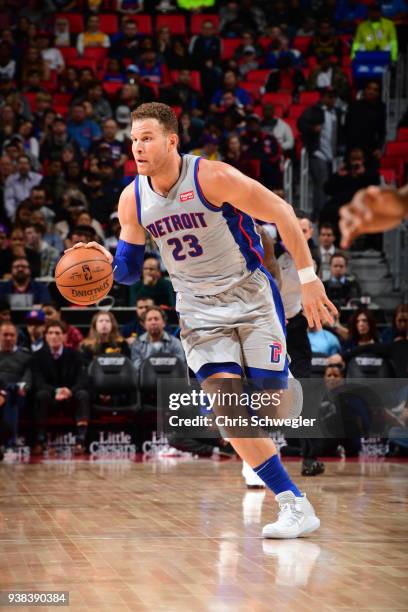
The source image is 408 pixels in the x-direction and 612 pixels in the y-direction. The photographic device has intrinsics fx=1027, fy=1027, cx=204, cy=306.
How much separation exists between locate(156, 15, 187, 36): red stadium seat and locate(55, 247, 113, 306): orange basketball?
519 inches

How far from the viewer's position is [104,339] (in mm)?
10430

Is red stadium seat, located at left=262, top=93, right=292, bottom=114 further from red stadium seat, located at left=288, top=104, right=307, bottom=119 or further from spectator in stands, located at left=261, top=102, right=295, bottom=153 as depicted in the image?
spectator in stands, located at left=261, top=102, right=295, bottom=153

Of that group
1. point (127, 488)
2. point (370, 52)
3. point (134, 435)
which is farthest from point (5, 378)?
point (370, 52)

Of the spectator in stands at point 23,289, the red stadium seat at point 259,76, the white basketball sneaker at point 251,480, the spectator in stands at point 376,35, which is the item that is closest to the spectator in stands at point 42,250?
the spectator in stands at point 23,289

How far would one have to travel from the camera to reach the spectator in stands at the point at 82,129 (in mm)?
14875

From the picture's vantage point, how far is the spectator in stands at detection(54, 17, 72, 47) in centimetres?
1705

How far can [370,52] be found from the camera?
52.7ft

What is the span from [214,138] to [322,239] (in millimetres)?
3187

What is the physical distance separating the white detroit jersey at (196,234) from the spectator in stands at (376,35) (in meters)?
11.8

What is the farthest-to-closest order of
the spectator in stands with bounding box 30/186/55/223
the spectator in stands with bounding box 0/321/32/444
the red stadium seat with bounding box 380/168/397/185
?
1. the red stadium seat with bounding box 380/168/397/185
2. the spectator in stands with bounding box 30/186/55/223
3. the spectator in stands with bounding box 0/321/32/444

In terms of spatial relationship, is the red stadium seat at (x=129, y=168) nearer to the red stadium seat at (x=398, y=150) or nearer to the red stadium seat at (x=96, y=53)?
the red stadium seat at (x=96, y=53)

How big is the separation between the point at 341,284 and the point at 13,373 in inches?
147

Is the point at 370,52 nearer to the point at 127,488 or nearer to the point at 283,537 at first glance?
the point at 127,488

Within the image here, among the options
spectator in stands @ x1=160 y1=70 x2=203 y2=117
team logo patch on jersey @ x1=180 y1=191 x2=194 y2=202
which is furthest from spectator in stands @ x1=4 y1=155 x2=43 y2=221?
team logo patch on jersey @ x1=180 y1=191 x2=194 y2=202
